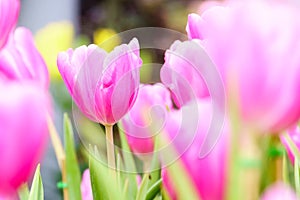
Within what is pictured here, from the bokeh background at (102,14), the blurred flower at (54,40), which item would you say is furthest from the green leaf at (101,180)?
the bokeh background at (102,14)

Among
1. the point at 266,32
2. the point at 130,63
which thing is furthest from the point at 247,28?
the point at 130,63

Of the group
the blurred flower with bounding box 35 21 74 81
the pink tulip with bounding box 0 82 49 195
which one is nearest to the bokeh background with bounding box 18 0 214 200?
the blurred flower with bounding box 35 21 74 81

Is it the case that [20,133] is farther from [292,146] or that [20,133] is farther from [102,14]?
[102,14]

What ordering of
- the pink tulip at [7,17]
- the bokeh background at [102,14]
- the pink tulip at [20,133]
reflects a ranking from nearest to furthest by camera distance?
the pink tulip at [20,133]
the pink tulip at [7,17]
the bokeh background at [102,14]

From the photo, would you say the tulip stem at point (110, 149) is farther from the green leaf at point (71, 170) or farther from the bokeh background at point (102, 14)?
the bokeh background at point (102, 14)

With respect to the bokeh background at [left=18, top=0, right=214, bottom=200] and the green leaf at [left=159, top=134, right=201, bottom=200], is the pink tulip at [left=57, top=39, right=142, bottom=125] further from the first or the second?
the bokeh background at [left=18, top=0, right=214, bottom=200]

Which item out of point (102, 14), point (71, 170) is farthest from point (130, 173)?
point (102, 14)
